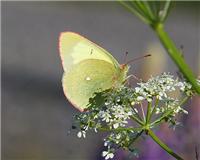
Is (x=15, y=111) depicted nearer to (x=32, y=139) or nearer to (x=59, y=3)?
(x=32, y=139)

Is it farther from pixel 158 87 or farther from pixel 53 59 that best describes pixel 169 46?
pixel 53 59

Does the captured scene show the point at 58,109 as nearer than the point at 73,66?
No

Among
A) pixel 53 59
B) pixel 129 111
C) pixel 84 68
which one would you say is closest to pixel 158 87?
pixel 129 111

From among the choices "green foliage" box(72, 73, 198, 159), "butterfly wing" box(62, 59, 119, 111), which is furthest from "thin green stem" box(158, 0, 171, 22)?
"butterfly wing" box(62, 59, 119, 111)

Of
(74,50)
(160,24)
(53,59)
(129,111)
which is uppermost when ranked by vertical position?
(53,59)

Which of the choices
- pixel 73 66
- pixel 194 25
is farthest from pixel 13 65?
pixel 73 66

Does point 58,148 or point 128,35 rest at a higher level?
point 128,35

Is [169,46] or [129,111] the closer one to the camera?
[169,46]

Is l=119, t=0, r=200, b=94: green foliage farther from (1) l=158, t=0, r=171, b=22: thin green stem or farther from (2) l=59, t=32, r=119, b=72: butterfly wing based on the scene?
(2) l=59, t=32, r=119, b=72: butterfly wing
